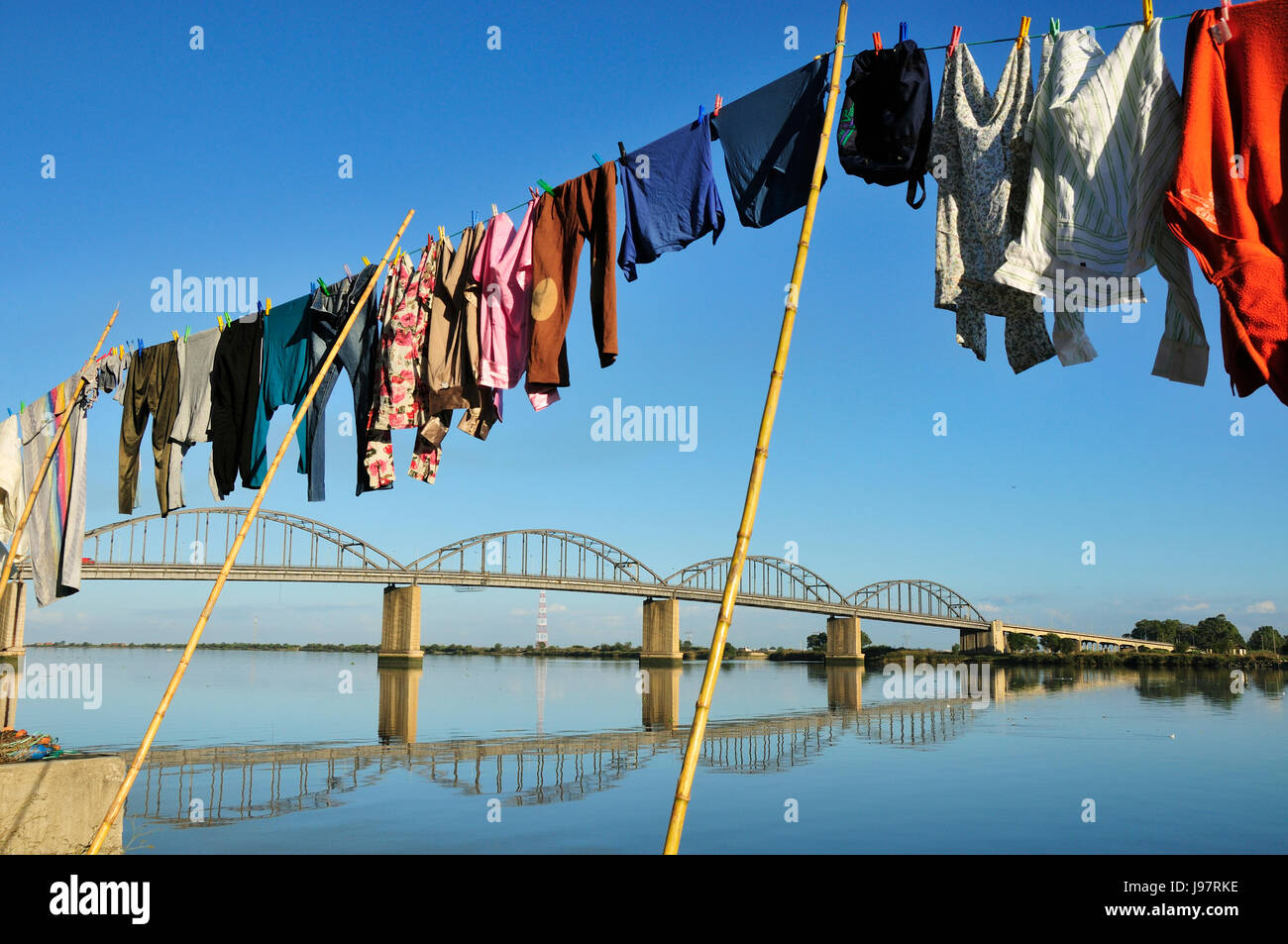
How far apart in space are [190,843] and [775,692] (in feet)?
134

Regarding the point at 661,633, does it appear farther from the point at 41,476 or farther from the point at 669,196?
the point at 669,196

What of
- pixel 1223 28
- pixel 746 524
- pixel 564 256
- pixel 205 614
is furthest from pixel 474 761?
pixel 1223 28

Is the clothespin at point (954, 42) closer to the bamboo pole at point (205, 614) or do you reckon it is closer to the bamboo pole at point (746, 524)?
the bamboo pole at point (746, 524)

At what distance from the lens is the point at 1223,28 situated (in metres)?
4.15

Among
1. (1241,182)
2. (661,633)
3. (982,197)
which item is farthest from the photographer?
(661,633)

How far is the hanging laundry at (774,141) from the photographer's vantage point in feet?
18.4

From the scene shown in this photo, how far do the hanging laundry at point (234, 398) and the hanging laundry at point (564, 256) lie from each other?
430 centimetres

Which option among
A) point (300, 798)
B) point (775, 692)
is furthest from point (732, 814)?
point (775, 692)

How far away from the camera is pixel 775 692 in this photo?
48.7 meters

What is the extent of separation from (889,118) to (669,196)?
1629 millimetres

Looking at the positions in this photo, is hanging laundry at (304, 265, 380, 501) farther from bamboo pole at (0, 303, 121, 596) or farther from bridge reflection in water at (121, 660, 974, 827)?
bridge reflection in water at (121, 660, 974, 827)

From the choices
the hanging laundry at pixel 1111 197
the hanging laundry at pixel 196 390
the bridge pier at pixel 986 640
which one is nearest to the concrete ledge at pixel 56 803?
the hanging laundry at pixel 196 390

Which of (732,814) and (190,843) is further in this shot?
(732,814)
